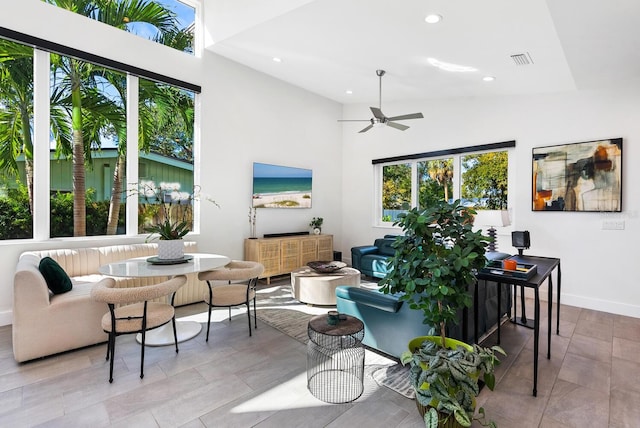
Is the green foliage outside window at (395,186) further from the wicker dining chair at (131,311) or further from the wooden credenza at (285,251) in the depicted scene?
the wicker dining chair at (131,311)

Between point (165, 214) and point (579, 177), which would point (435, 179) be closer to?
point (579, 177)

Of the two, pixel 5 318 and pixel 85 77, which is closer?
pixel 5 318

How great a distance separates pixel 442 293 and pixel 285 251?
389 centimetres

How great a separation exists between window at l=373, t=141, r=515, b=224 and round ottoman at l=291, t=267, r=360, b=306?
5.03 ft

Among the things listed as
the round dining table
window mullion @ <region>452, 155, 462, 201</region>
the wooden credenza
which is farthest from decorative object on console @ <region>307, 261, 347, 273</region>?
window mullion @ <region>452, 155, 462, 201</region>

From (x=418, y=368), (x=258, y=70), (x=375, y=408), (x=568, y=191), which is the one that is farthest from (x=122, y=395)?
(x=568, y=191)

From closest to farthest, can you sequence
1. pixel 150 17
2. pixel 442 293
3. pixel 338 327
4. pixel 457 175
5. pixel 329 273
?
1. pixel 442 293
2. pixel 338 327
3. pixel 329 273
4. pixel 150 17
5. pixel 457 175

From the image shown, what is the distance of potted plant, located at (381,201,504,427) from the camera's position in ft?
5.63

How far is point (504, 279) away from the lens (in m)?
2.35

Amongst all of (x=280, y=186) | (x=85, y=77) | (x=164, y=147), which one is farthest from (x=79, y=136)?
(x=280, y=186)

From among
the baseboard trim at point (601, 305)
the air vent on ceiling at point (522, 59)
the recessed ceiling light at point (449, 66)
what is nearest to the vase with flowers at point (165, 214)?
the recessed ceiling light at point (449, 66)

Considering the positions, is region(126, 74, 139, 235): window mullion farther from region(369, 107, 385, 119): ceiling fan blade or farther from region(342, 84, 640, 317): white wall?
region(342, 84, 640, 317): white wall

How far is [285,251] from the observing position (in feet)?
18.0

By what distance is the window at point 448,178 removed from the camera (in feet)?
16.3
